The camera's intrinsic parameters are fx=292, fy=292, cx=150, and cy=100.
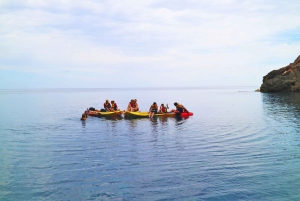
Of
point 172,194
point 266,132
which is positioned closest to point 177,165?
point 172,194

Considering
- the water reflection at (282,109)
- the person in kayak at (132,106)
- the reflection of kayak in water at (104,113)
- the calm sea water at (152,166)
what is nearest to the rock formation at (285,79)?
the water reflection at (282,109)

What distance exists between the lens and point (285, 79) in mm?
79312

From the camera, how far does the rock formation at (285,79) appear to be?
77.1 m

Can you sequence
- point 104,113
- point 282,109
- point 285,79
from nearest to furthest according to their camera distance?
1. point 104,113
2. point 282,109
3. point 285,79

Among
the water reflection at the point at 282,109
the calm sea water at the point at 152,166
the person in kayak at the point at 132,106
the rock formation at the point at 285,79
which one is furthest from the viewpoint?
the rock formation at the point at 285,79

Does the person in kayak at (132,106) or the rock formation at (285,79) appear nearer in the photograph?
the person in kayak at (132,106)

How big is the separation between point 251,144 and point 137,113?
55.3ft

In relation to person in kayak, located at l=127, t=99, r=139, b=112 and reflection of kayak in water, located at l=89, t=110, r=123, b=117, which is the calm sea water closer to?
reflection of kayak in water, located at l=89, t=110, r=123, b=117

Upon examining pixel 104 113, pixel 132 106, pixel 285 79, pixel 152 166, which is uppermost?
pixel 285 79

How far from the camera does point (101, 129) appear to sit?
81.6 feet

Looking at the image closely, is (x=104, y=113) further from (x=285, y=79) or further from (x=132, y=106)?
(x=285, y=79)

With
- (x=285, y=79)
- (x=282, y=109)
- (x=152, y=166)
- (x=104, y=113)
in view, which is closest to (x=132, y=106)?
(x=104, y=113)

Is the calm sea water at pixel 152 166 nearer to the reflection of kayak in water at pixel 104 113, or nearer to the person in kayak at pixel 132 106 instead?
the reflection of kayak in water at pixel 104 113

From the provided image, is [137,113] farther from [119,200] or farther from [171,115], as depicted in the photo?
[119,200]
